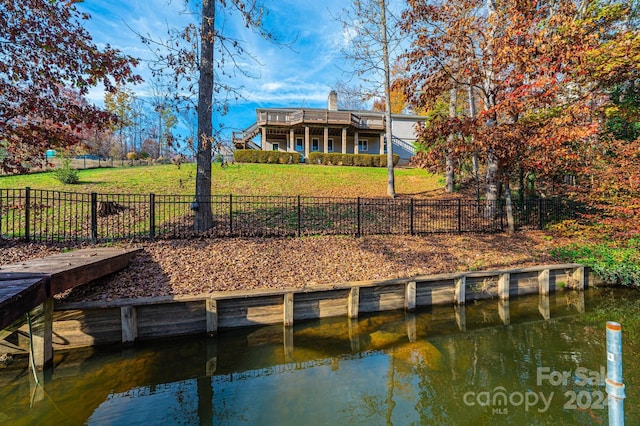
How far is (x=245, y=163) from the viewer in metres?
21.2

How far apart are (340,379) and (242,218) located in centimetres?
682

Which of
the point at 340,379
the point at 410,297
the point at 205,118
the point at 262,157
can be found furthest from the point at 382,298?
the point at 262,157

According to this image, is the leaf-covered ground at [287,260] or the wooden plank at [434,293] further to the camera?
the wooden plank at [434,293]

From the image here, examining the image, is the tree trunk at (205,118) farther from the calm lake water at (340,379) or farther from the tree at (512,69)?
the tree at (512,69)

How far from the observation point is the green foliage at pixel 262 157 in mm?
21422

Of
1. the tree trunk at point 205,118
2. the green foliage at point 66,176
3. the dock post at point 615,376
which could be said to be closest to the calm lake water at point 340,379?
the dock post at point 615,376

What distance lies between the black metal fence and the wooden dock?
2301mm

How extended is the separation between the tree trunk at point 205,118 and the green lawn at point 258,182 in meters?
3.39

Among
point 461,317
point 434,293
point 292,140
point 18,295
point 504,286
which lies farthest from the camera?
point 292,140

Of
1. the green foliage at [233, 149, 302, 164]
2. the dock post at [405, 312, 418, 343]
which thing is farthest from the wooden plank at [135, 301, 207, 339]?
the green foliage at [233, 149, 302, 164]

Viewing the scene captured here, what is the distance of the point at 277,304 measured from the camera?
5426 millimetres

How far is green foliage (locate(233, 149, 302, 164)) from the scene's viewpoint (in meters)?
21.4

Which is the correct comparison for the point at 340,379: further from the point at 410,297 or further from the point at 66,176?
the point at 66,176

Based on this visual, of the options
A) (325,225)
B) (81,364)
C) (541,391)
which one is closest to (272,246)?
(325,225)
